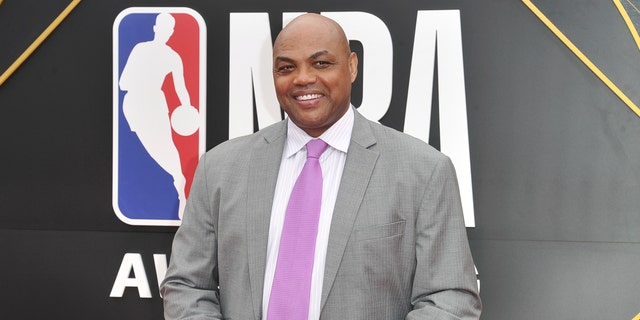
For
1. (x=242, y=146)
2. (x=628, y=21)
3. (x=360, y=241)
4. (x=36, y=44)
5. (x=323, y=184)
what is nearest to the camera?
(x=360, y=241)

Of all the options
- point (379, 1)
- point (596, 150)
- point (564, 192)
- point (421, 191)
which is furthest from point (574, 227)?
point (421, 191)

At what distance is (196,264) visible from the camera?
173 cm

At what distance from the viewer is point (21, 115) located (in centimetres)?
313

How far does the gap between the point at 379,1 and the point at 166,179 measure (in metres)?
1.19

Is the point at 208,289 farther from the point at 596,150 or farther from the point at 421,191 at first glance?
the point at 596,150

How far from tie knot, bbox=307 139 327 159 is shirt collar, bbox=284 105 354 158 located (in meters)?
0.01

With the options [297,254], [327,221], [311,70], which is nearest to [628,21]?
[311,70]

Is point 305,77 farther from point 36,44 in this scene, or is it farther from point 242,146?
point 36,44

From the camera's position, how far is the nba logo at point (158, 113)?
300cm

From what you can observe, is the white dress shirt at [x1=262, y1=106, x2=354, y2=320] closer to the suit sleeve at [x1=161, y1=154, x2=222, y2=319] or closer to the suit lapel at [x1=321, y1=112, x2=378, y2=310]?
the suit lapel at [x1=321, y1=112, x2=378, y2=310]

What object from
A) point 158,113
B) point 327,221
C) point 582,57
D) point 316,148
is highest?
point 582,57

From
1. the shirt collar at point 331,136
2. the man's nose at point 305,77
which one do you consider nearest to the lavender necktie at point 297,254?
the shirt collar at point 331,136

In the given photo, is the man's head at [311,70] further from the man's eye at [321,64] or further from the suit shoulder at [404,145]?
the suit shoulder at [404,145]

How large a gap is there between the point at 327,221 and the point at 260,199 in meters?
0.18
